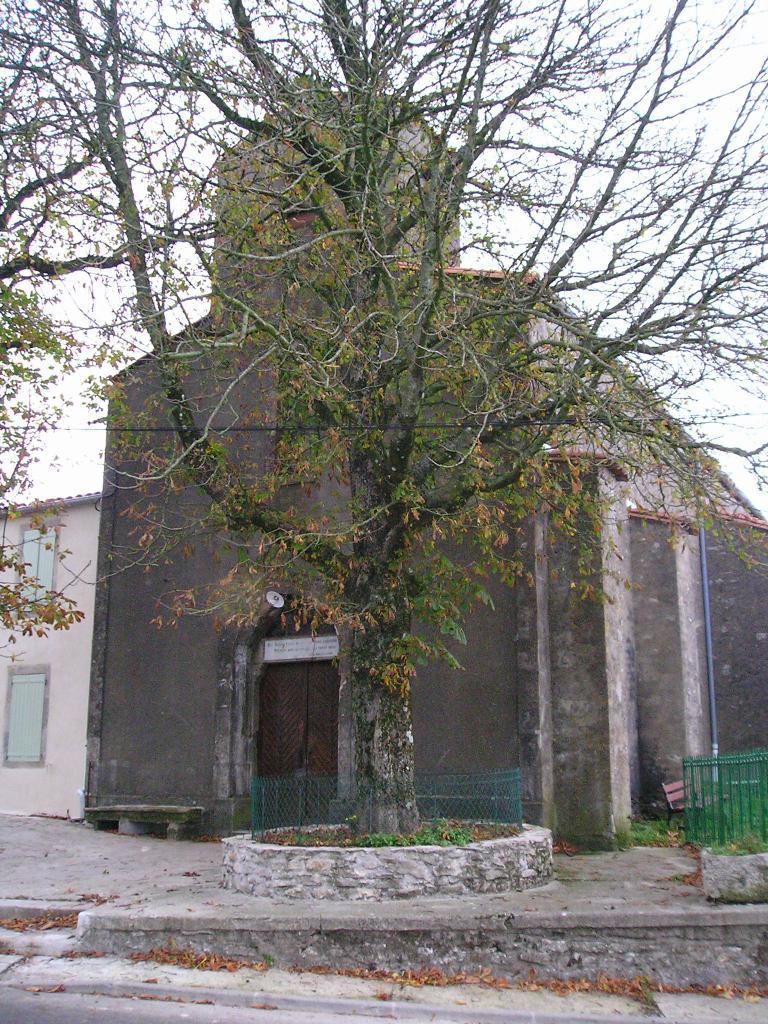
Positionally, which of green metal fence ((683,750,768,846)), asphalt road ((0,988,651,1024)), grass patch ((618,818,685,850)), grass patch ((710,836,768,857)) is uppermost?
green metal fence ((683,750,768,846))

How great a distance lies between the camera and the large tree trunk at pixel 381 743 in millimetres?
9539

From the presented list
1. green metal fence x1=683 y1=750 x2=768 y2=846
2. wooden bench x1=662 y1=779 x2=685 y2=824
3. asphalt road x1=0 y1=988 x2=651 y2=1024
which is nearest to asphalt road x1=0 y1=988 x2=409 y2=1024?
asphalt road x1=0 y1=988 x2=651 y2=1024

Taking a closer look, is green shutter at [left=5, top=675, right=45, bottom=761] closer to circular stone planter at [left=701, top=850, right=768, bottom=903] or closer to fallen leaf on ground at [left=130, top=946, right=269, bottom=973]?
fallen leaf on ground at [left=130, top=946, right=269, bottom=973]

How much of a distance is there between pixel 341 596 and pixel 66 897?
3.99 m

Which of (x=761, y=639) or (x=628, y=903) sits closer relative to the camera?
(x=628, y=903)

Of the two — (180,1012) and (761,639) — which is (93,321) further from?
(761,639)

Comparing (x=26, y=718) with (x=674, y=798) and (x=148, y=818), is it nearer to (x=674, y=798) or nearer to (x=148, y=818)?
(x=148, y=818)

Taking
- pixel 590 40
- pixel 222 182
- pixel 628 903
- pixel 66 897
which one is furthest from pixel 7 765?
pixel 590 40

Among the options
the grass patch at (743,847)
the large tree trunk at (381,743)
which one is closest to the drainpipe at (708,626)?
the large tree trunk at (381,743)

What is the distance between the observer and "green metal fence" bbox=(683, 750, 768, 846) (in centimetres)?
856

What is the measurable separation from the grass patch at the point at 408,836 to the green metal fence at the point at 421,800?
0.44ft

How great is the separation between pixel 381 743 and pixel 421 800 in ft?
5.51

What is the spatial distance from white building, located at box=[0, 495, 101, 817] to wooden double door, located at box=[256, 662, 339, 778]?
337cm

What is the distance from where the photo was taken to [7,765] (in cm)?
1648
